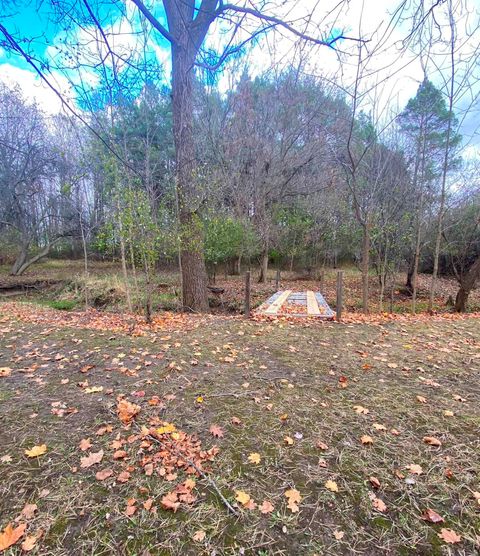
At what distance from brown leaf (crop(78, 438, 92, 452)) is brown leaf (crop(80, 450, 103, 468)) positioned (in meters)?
0.08

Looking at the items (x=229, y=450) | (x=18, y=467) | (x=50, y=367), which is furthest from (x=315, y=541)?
(x=50, y=367)

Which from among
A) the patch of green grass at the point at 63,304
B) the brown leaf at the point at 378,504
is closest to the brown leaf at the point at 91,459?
the brown leaf at the point at 378,504

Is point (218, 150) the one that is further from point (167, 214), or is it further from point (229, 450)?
point (229, 450)

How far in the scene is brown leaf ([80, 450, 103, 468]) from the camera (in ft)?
6.04

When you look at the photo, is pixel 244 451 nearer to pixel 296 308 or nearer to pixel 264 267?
pixel 296 308

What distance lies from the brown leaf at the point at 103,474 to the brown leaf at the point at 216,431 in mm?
676

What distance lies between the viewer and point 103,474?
69.6 inches

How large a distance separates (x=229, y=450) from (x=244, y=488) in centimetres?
31

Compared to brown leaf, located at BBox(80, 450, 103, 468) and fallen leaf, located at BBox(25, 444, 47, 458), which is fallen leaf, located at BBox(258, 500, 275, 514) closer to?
brown leaf, located at BBox(80, 450, 103, 468)

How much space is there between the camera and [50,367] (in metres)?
3.29

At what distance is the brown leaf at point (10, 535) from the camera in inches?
53.7

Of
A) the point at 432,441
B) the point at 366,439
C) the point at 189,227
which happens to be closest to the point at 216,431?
the point at 366,439

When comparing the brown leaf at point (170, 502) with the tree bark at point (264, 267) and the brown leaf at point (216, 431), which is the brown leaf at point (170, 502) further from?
the tree bark at point (264, 267)

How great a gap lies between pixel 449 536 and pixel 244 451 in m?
1.10
